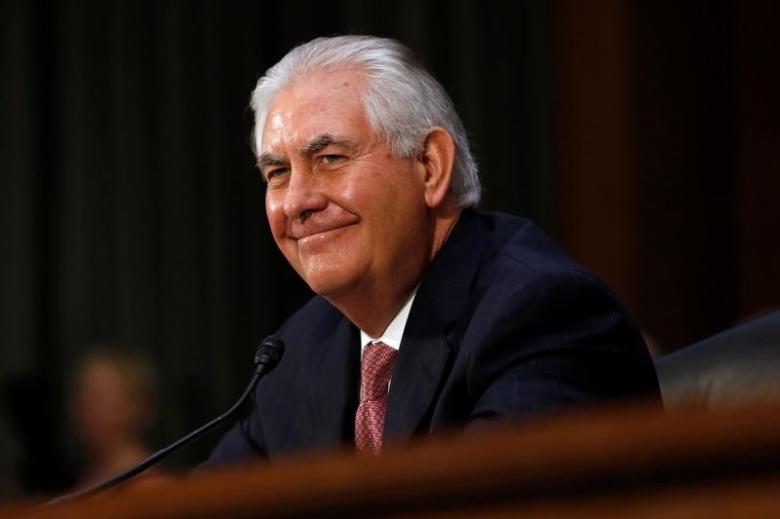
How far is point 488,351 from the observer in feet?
4.83

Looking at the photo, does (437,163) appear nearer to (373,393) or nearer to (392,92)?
(392,92)

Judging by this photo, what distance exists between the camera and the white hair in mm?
1671

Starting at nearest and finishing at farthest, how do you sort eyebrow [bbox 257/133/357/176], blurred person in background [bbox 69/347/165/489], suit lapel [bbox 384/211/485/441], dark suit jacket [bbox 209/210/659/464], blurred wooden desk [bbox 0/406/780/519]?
blurred wooden desk [bbox 0/406/780/519] < dark suit jacket [bbox 209/210/659/464] < suit lapel [bbox 384/211/485/441] < eyebrow [bbox 257/133/357/176] < blurred person in background [bbox 69/347/165/489]

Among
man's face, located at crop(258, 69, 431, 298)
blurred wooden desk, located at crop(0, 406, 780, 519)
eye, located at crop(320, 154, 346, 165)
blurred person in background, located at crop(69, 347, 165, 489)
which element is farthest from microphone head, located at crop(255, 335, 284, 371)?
blurred person in background, located at crop(69, 347, 165, 489)

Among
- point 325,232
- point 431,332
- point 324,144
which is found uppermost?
point 324,144

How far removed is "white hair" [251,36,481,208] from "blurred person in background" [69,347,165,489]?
7.07ft

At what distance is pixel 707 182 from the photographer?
400 cm

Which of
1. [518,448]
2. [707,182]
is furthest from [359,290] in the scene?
[707,182]

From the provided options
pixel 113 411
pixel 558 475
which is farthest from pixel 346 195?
pixel 113 411

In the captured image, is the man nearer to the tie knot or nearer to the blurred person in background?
the tie knot

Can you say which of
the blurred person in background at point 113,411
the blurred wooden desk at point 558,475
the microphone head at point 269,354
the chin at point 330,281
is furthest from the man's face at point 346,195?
the blurred person in background at point 113,411

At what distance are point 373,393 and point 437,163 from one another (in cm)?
32

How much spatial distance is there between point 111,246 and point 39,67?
27.2 inches

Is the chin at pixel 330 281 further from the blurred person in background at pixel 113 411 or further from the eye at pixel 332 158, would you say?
the blurred person in background at pixel 113 411
